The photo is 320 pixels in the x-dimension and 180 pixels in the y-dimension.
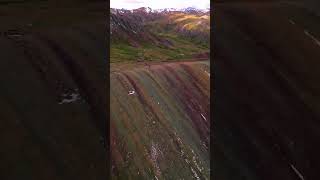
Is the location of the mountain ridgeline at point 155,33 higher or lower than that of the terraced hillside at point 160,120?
higher

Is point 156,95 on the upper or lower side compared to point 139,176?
upper
